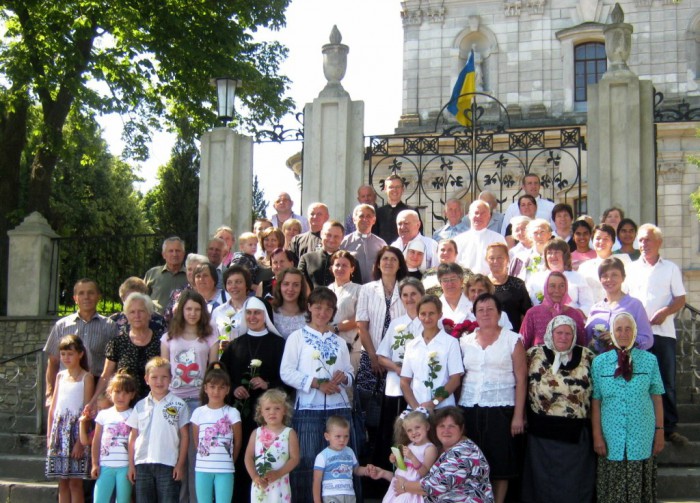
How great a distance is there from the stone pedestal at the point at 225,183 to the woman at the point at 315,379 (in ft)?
16.8

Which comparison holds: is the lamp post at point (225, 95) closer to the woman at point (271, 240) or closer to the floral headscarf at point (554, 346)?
the woman at point (271, 240)

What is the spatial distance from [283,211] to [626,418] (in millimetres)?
5276

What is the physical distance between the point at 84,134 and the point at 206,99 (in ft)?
10.0

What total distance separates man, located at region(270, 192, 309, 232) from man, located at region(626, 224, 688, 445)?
4.02m

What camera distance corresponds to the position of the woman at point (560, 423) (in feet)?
24.0

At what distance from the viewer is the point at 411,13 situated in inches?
1260

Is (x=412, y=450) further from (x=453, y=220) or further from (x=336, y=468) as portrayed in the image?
(x=453, y=220)

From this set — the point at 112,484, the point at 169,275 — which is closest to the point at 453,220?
the point at 169,275

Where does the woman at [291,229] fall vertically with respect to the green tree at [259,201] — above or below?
below

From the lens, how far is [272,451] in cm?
727

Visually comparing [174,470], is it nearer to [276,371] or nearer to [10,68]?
[276,371]

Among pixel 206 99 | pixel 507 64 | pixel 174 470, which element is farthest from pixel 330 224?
pixel 507 64

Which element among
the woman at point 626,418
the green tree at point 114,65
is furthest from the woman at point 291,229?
the green tree at point 114,65

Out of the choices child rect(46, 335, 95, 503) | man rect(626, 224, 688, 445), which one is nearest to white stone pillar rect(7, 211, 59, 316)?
child rect(46, 335, 95, 503)
